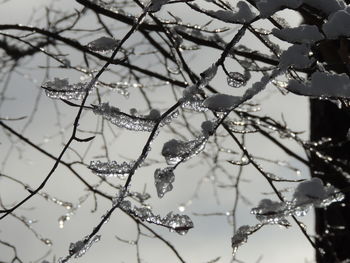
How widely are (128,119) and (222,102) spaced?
0.29 metres

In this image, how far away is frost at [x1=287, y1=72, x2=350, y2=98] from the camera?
1.27m

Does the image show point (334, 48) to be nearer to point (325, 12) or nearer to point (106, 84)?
point (325, 12)

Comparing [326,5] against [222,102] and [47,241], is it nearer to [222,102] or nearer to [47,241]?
[222,102]

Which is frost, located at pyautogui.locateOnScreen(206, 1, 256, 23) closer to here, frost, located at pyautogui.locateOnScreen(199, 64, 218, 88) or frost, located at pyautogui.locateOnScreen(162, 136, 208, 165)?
frost, located at pyautogui.locateOnScreen(199, 64, 218, 88)

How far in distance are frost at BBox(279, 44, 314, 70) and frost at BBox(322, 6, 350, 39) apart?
0.08 metres

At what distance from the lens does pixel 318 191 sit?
1241mm

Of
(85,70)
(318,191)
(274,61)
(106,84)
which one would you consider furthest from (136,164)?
(85,70)

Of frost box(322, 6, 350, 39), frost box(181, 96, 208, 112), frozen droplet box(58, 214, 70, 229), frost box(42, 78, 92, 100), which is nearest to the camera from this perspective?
frost box(322, 6, 350, 39)

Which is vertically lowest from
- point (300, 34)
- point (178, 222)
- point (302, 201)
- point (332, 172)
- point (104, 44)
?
point (302, 201)

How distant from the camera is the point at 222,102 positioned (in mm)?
1357

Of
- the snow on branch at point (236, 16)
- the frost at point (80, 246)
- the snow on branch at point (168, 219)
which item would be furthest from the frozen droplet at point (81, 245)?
the snow on branch at point (236, 16)

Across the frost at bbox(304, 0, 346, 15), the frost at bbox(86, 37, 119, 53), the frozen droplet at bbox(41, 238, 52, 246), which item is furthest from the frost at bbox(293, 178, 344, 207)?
the frozen droplet at bbox(41, 238, 52, 246)

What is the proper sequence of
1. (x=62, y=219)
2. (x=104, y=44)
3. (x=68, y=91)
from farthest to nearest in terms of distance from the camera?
(x=62, y=219)
(x=104, y=44)
(x=68, y=91)

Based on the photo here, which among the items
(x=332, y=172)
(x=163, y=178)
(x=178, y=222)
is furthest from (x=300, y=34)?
(x=332, y=172)
